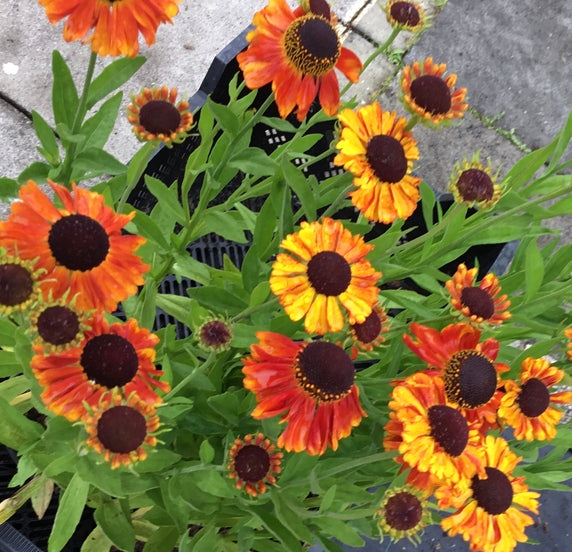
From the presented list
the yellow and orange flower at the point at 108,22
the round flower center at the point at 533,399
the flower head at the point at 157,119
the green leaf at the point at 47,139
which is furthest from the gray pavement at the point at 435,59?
the round flower center at the point at 533,399

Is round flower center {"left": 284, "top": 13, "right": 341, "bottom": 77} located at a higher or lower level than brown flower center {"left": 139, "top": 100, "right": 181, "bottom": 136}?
higher

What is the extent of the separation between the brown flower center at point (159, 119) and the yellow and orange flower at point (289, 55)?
0.08m

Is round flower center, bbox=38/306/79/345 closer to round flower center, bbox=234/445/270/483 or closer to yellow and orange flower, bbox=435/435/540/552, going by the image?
round flower center, bbox=234/445/270/483

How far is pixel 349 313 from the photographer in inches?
22.4

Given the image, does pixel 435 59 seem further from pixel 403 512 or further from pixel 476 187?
pixel 403 512

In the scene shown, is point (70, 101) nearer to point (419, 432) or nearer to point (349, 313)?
point (349, 313)

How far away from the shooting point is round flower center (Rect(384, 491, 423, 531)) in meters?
0.59

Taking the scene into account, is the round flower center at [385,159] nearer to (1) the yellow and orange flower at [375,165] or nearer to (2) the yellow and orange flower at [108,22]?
(1) the yellow and orange flower at [375,165]

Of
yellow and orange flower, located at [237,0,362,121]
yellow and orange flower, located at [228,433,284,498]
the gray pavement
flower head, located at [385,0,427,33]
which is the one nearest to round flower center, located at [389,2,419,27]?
flower head, located at [385,0,427,33]

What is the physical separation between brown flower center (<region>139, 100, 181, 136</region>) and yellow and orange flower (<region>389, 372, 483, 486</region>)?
1.09 ft

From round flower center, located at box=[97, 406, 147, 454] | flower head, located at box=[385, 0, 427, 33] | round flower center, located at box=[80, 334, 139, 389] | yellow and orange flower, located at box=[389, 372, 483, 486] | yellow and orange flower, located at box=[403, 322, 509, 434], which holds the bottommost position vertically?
round flower center, located at box=[97, 406, 147, 454]

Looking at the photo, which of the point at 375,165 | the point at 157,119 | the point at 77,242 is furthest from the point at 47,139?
the point at 375,165

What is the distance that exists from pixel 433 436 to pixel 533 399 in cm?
14

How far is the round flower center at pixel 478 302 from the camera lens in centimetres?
65
